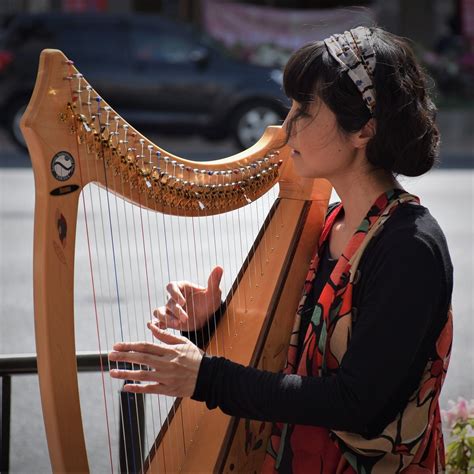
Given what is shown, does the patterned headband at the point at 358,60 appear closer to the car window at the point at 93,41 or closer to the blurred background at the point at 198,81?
the blurred background at the point at 198,81

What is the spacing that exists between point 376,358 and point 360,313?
0.09 meters

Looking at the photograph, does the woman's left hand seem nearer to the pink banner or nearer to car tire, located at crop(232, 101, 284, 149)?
car tire, located at crop(232, 101, 284, 149)

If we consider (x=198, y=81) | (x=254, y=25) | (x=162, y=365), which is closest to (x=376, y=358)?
(x=162, y=365)

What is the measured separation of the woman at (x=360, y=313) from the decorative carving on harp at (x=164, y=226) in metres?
0.12

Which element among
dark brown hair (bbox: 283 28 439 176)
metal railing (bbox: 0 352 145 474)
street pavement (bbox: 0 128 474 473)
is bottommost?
street pavement (bbox: 0 128 474 473)

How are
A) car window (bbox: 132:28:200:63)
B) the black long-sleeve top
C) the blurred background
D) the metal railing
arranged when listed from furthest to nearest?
1. car window (bbox: 132:28:200:63)
2. the blurred background
3. the metal railing
4. the black long-sleeve top

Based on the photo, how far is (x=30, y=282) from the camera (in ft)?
22.2

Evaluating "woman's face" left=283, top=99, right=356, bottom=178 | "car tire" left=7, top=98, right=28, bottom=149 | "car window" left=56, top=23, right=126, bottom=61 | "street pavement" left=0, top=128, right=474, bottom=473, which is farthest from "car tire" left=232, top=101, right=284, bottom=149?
"woman's face" left=283, top=99, right=356, bottom=178

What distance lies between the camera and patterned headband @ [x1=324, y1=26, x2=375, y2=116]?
1851 millimetres

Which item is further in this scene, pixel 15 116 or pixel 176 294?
pixel 15 116

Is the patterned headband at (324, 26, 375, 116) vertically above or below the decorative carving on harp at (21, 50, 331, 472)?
above

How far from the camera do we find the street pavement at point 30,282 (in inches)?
169

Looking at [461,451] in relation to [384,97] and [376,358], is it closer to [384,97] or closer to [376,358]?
[376,358]

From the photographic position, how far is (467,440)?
2.62 m
